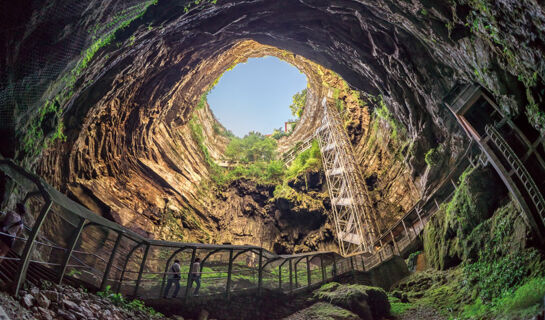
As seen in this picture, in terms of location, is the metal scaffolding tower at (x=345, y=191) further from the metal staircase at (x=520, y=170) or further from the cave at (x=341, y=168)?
the metal staircase at (x=520, y=170)

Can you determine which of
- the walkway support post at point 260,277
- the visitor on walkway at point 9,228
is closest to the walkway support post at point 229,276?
the walkway support post at point 260,277

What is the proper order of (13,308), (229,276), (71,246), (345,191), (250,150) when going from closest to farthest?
(13,308) → (71,246) → (229,276) → (345,191) → (250,150)

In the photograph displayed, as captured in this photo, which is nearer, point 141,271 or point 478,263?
point 141,271

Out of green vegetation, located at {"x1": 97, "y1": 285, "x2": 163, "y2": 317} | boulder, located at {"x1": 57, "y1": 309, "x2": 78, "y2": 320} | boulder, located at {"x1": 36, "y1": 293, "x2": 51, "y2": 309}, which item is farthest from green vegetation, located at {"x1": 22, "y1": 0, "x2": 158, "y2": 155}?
boulder, located at {"x1": 57, "y1": 309, "x2": 78, "y2": 320}

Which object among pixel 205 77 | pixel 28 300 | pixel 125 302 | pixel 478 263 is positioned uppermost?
pixel 205 77

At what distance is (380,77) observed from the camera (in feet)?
35.6

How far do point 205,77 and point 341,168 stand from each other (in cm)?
1150

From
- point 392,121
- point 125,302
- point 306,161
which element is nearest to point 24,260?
point 125,302

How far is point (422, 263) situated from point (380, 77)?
25.6 feet

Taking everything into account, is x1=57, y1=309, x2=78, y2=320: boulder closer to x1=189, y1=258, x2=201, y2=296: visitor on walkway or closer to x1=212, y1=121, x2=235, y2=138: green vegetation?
x1=189, y1=258, x2=201, y2=296: visitor on walkway

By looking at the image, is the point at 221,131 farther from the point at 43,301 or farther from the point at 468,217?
the point at 43,301

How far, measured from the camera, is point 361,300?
700 centimetres

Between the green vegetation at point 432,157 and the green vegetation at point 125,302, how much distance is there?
11.0 m

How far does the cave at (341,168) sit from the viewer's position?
4.82 m
